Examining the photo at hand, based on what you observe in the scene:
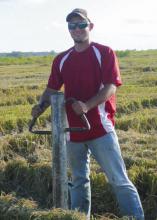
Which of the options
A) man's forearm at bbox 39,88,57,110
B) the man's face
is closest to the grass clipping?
man's forearm at bbox 39,88,57,110

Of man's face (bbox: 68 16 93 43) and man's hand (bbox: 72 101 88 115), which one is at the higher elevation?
man's face (bbox: 68 16 93 43)

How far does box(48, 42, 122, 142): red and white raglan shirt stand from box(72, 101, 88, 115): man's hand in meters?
0.21

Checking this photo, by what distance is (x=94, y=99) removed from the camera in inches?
178

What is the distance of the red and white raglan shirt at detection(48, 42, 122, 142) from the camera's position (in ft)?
15.0

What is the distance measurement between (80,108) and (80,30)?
0.70 m

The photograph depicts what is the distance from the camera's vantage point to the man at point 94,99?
15.0 feet

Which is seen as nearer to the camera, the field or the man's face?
the man's face

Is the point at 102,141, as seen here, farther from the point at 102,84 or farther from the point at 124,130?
the point at 124,130

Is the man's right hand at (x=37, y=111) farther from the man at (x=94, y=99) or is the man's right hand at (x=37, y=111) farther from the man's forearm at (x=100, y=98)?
the man's forearm at (x=100, y=98)

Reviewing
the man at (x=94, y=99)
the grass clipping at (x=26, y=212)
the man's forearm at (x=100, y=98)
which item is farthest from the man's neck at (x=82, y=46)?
the grass clipping at (x=26, y=212)

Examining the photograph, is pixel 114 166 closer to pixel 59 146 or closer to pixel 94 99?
pixel 59 146

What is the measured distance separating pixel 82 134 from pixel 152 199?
1.65 metres

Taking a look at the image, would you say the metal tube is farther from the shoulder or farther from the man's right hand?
the shoulder

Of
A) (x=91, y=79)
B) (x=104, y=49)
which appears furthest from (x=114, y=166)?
(x=104, y=49)
